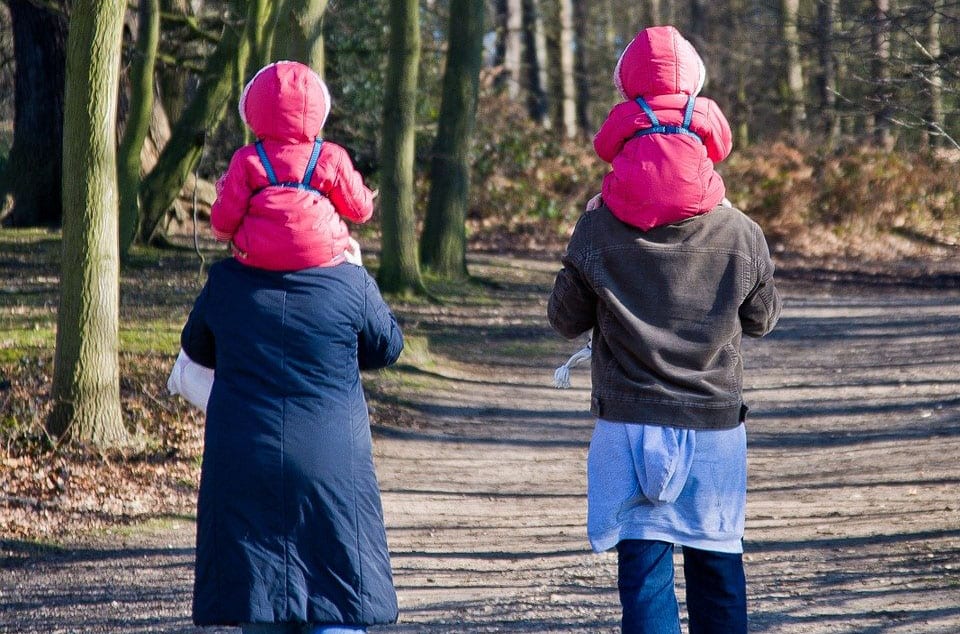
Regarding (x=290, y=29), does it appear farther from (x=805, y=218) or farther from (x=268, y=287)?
(x=805, y=218)

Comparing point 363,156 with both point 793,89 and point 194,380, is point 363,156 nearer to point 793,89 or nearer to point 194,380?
point 793,89

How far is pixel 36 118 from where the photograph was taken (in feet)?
51.7

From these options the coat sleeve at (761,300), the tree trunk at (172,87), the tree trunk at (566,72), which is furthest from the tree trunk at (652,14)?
the coat sleeve at (761,300)

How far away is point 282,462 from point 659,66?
1542 mm

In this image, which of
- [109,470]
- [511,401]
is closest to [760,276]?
[109,470]

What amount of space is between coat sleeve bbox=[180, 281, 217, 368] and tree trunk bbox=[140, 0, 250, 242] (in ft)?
34.8

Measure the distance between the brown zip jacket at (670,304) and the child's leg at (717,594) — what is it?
15.1 inches

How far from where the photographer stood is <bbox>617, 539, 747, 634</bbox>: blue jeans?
11.0 feet

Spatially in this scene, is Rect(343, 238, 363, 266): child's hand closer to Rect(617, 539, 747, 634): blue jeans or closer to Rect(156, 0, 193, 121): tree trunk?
Rect(617, 539, 747, 634): blue jeans

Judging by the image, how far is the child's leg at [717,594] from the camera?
11.3 feet

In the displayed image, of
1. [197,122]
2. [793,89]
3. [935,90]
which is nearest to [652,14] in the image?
[793,89]

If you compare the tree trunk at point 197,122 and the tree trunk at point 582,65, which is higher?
the tree trunk at point 582,65

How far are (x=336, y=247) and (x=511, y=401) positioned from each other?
26.2 ft

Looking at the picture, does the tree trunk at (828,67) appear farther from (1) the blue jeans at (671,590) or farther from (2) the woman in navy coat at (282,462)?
(2) the woman in navy coat at (282,462)
